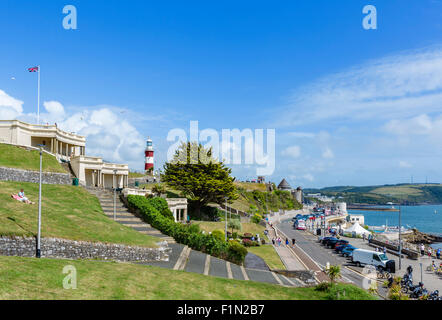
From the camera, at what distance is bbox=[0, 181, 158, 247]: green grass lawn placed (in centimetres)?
2009

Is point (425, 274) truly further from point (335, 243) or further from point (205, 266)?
point (205, 266)

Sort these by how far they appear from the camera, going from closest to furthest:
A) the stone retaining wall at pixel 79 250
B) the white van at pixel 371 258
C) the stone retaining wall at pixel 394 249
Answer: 1. the stone retaining wall at pixel 79 250
2. the white van at pixel 371 258
3. the stone retaining wall at pixel 394 249

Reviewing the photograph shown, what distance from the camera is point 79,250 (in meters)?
20.5

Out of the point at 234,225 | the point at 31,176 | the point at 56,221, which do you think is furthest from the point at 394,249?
the point at 31,176

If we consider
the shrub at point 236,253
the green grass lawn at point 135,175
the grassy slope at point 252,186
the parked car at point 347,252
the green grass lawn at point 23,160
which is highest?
the green grass lawn at point 23,160

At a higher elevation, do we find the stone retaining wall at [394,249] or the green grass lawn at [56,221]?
the green grass lawn at [56,221]

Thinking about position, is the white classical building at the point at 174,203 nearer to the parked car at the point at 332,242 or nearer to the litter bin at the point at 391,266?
the parked car at the point at 332,242

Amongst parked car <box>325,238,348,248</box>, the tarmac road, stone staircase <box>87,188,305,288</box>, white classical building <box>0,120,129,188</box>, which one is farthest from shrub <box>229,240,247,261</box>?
parked car <box>325,238,348,248</box>

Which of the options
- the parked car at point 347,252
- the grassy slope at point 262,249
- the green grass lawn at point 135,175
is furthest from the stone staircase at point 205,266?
the green grass lawn at point 135,175

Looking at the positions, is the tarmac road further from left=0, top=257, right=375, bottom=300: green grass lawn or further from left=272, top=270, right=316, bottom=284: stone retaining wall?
left=0, top=257, right=375, bottom=300: green grass lawn

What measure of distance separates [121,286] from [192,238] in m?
16.1

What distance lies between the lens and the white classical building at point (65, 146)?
137 ft

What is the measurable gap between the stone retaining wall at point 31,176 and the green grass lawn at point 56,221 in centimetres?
169
